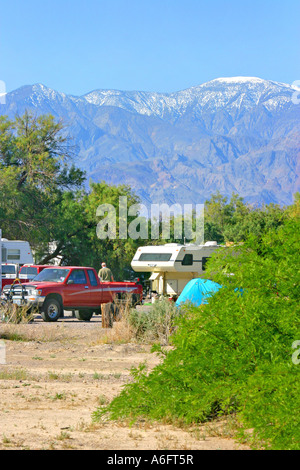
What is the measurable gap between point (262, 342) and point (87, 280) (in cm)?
1760

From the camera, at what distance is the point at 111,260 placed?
166 feet

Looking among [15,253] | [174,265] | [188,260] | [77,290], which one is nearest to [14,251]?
[15,253]

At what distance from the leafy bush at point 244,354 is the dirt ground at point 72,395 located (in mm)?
224

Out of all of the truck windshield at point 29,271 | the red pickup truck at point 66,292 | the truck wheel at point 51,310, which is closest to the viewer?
the red pickup truck at point 66,292

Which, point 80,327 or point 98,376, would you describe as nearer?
point 98,376

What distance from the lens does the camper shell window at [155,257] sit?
28.2 meters

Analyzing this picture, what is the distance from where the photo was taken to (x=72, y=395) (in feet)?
31.5

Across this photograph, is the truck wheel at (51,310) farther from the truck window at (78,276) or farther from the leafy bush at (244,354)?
the leafy bush at (244,354)

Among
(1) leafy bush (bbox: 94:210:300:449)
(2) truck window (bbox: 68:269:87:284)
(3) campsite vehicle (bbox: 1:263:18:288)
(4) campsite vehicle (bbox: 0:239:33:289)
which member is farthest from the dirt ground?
(4) campsite vehicle (bbox: 0:239:33:289)

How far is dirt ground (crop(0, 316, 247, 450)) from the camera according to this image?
22.3 ft

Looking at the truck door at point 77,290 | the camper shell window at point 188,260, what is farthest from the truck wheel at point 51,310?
the camper shell window at point 188,260

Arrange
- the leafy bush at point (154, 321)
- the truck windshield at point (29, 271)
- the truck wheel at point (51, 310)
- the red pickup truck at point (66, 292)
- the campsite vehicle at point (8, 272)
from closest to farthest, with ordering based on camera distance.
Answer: the leafy bush at point (154, 321), the red pickup truck at point (66, 292), the truck wheel at point (51, 310), the campsite vehicle at point (8, 272), the truck windshield at point (29, 271)
